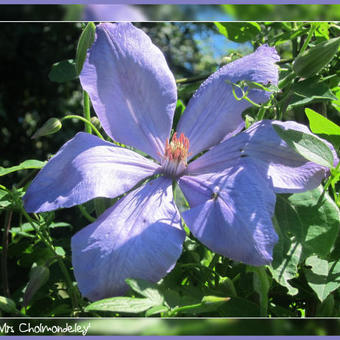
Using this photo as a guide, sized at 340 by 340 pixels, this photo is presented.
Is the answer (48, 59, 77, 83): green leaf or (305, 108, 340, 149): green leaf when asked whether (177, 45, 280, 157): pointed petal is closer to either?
(305, 108, 340, 149): green leaf

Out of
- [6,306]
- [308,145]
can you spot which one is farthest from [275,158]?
[6,306]

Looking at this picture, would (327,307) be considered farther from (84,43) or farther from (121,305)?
(84,43)

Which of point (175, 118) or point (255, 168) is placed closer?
point (255, 168)

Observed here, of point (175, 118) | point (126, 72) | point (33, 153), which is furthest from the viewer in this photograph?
point (33, 153)

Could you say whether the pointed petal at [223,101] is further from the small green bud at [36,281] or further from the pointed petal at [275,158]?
the small green bud at [36,281]

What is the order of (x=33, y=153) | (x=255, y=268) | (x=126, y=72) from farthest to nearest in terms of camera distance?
(x=33, y=153) → (x=126, y=72) → (x=255, y=268)

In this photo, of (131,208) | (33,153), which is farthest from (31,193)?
(33,153)

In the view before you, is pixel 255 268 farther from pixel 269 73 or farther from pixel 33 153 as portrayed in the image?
pixel 33 153
